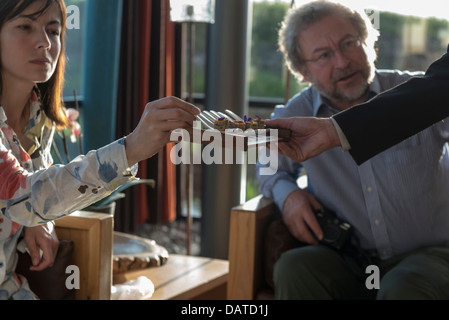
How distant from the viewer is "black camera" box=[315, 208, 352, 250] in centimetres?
192

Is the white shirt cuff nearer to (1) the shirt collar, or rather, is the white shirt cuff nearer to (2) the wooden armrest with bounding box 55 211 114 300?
(1) the shirt collar

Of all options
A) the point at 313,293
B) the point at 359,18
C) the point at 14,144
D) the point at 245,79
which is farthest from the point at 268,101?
the point at 14,144

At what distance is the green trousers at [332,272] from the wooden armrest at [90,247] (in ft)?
1.59

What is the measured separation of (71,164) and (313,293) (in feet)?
2.79

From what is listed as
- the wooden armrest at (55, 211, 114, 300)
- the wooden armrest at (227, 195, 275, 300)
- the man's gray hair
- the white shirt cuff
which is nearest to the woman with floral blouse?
the wooden armrest at (55, 211, 114, 300)

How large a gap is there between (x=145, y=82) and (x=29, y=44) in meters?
1.99

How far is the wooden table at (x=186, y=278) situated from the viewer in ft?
6.85

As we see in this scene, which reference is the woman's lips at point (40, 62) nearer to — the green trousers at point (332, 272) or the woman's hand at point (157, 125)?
the woman's hand at point (157, 125)

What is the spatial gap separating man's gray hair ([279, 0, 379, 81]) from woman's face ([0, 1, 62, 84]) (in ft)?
2.69

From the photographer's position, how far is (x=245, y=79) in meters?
3.14

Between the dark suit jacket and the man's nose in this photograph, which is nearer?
the dark suit jacket

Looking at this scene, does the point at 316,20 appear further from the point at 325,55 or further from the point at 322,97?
the point at 322,97

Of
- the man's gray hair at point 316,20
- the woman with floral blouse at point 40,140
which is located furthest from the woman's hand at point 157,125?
the man's gray hair at point 316,20

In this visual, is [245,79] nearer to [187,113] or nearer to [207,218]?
[207,218]
